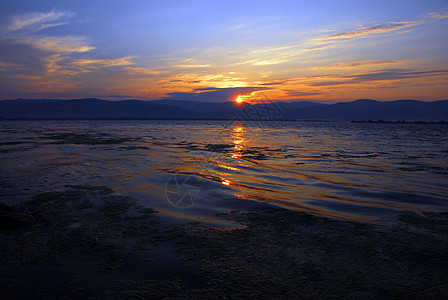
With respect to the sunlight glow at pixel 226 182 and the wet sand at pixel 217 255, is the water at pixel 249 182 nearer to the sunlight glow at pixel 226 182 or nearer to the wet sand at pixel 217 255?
the sunlight glow at pixel 226 182

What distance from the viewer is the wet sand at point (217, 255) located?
2.93 m

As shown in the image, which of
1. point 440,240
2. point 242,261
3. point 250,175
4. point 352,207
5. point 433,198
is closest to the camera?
point 242,261

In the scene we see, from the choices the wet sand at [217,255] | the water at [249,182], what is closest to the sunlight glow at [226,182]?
the water at [249,182]

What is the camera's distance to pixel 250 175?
30.3 ft

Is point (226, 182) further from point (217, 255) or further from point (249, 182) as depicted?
point (217, 255)

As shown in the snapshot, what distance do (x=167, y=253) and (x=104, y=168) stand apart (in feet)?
24.2

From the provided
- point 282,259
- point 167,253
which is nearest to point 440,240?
point 282,259

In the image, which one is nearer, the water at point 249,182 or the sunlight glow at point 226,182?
the water at point 249,182

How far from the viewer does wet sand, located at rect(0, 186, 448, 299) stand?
115 inches

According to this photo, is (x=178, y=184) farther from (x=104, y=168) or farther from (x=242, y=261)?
(x=242, y=261)

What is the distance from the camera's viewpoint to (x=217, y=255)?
3.70 metres

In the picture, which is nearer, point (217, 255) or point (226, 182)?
point (217, 255)

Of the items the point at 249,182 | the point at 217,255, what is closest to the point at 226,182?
the point at 249,182

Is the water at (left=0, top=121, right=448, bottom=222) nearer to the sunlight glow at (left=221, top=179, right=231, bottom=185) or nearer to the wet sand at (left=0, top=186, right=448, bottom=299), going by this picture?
the sunlight glow at (left=221, top=179, right=231, bottom=185)
